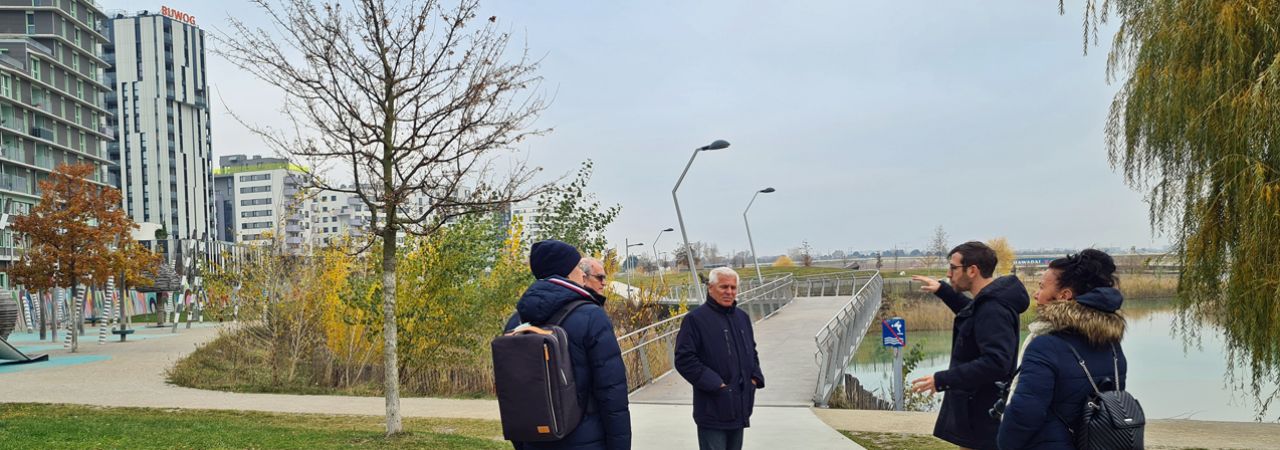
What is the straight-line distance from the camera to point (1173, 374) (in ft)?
70.5

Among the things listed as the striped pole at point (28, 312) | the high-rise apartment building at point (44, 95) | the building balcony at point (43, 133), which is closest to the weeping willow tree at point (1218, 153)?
the striped pole at point (28, 312)

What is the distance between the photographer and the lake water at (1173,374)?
1331cm

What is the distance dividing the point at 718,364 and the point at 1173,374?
19089 millimetres

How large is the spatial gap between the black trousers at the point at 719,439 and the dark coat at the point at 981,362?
4.26ft

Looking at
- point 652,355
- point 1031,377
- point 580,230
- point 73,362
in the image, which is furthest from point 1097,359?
point 73,362

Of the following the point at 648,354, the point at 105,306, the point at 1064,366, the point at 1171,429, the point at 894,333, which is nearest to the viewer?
the point at 1064,366

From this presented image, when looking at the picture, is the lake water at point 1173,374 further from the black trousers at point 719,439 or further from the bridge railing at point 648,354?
the black trousers at point 719,439

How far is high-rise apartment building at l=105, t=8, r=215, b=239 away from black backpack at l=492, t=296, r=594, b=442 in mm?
119862

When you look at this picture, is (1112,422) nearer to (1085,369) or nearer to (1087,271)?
(1085,369)

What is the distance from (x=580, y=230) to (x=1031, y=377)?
725 inches

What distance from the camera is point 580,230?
72.4 feet

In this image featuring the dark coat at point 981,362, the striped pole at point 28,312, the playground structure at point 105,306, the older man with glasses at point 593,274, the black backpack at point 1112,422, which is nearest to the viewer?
the black backpack at point 1112,422

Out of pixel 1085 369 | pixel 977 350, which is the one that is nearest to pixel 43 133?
Answer: pixel 977 350

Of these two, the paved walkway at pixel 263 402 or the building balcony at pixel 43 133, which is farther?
the building balcony at pixel 43 133
